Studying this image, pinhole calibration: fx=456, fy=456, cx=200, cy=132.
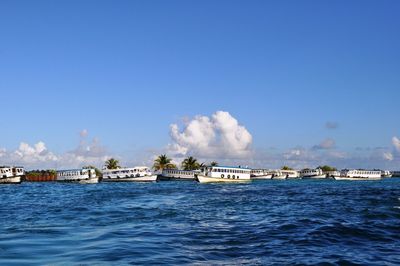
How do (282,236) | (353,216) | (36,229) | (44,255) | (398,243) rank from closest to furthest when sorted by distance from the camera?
1. (44,255)
2. (398,243)
3. (282,236)
4. (36,229)
5. (353,216)

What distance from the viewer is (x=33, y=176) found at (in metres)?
182

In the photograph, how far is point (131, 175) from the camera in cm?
14488

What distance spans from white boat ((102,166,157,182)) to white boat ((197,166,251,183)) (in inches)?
1093

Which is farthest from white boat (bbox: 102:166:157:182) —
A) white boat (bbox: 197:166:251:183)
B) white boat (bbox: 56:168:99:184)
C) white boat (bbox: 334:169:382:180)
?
white boat (bbox: 334:169:382:180)

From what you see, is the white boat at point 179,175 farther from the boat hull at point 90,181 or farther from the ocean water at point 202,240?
the ocean water at point 202,240

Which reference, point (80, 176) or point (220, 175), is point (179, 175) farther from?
point (220, 175)

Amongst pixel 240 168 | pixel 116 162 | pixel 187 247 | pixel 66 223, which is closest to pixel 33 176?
pixel 116 162

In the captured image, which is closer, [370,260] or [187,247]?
[370,260]

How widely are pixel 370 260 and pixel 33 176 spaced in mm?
181183

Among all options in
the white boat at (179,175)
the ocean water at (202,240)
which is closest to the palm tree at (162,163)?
the white boat at (179,175)

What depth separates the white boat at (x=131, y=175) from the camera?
14412 centimetres

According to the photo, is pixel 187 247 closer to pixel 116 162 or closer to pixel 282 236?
pixel 282 236

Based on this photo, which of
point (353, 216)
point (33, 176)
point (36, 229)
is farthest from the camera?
point (33, 176)

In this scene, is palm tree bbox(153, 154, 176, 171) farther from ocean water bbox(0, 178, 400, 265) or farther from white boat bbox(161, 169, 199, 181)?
ocean water bbox(0, 178, 400, 265)
